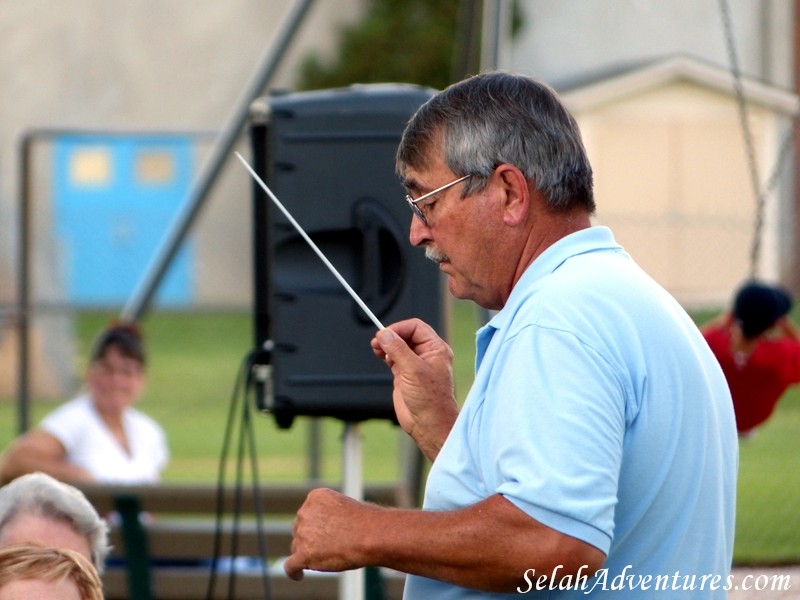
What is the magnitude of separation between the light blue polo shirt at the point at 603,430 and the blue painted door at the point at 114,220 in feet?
30.2

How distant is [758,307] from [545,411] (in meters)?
4.70

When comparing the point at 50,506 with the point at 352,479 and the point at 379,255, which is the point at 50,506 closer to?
the point at 352,479

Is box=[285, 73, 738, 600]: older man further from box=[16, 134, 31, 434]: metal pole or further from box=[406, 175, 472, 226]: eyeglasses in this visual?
box=[16, 134, 31, 434]: metal pole

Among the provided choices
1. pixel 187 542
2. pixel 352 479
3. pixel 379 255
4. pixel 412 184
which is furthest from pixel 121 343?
pixel 412 184

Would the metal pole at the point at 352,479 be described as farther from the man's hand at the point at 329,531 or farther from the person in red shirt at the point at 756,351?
the person in red shirt at the point at 756,351

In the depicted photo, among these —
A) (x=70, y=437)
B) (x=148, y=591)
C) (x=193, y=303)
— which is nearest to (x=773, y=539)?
(x=148, y=591)

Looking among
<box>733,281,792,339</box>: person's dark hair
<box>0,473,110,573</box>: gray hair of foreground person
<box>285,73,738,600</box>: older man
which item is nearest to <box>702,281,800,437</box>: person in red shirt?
<box>733,281,792,339</box>: person's dark hair

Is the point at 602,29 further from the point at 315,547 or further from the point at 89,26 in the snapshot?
the point at 89,26

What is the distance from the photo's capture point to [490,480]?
1.69 metres

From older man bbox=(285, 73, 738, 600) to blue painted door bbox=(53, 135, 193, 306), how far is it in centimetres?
910

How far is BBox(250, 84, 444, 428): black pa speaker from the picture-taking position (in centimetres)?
341

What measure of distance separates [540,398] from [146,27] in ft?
44.5

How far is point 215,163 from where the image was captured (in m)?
5.82

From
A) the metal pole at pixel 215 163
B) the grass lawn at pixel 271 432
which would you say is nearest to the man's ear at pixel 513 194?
the grass lawn at pixel 271 432
